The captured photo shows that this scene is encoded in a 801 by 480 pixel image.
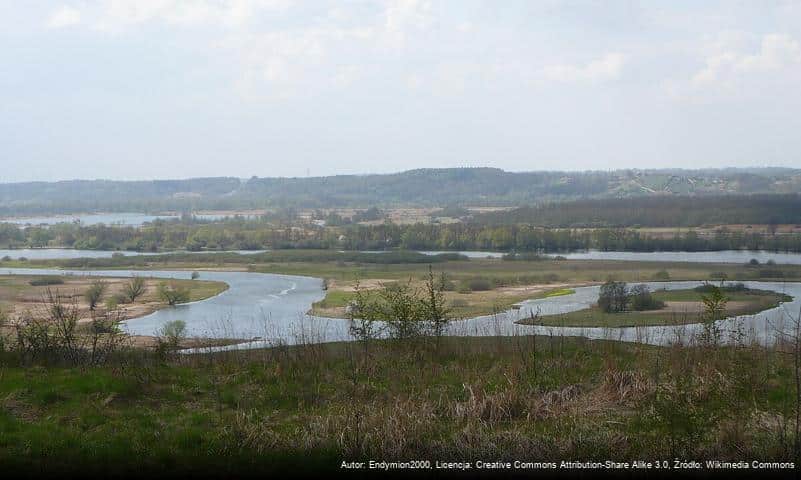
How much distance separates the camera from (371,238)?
3388 centimetres

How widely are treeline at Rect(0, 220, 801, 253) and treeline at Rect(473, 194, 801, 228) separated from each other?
0.94m

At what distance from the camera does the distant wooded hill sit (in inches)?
1587

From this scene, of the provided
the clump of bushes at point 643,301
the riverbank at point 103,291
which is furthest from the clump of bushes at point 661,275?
the riverbank at point 103,291

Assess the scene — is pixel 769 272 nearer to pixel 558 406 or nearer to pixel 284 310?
pixel 284 310

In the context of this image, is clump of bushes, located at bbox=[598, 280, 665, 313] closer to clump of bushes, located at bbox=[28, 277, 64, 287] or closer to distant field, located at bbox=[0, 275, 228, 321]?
distant field, located at bbox=[0, 275, 228, 321]

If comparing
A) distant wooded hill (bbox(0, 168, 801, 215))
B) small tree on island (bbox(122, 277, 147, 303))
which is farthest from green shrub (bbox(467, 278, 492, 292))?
distant wooded hill (bbox(0, 168, 801, 215))

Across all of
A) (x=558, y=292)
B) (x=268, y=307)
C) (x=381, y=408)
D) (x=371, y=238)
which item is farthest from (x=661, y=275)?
(x=381, y=408)

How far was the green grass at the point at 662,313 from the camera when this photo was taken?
1662 cm

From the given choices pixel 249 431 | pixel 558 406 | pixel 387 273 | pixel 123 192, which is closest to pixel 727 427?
pixel 558 406

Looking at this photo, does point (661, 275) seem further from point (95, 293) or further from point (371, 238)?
point (95, 293)

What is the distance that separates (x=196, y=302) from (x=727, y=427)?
19942 mm

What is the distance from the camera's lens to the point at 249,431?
5582 mm

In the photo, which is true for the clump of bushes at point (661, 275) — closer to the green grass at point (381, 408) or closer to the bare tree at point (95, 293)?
the green grass at point (381, 408)

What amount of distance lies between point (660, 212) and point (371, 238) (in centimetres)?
1503
